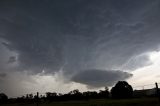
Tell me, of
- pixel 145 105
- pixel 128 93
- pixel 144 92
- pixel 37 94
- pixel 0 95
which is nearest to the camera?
pixel 37 94

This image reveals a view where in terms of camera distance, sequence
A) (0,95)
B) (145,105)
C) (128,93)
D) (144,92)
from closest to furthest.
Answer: (145,105)
(128,93)
(144,92)
(0,95)

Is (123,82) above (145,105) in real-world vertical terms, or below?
above

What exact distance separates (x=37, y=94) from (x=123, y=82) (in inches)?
2348

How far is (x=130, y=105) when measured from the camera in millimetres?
37188

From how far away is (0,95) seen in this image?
5246 inches

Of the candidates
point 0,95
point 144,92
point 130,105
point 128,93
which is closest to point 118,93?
point 128,93

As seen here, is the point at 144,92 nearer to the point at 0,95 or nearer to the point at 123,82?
the point at 123,82

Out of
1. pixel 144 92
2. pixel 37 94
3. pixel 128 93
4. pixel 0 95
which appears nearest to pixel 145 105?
pixel 37 94

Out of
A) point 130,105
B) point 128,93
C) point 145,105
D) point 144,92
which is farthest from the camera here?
point 144,92

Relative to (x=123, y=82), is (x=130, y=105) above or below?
below

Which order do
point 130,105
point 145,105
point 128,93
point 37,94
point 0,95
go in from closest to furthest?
point 37,94 < point 145,105 < point 130,105 < point 128,93 < point 0,95

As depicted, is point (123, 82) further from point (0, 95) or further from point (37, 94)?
point (0, 95)

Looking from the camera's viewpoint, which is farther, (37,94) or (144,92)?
(144,92)

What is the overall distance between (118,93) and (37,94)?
56.5 meters
